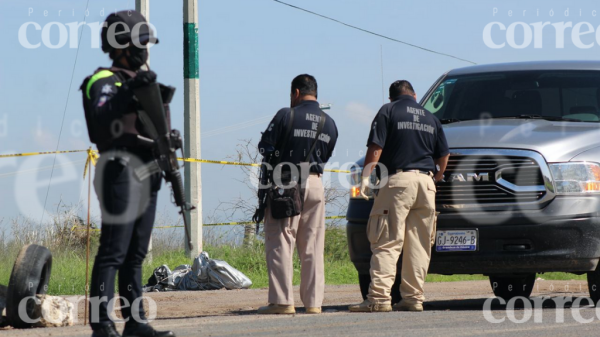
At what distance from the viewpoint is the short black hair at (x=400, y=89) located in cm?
917

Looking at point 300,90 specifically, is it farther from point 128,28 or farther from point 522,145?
point 128,28

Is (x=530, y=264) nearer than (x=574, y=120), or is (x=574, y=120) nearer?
(x=530, y=264)

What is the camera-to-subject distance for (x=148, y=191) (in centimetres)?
613

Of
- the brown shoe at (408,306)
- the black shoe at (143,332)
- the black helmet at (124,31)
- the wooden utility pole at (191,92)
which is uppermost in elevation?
the wooden utility pole at (191,92)

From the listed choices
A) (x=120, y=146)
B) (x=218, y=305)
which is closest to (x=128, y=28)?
(x=120, y=146)

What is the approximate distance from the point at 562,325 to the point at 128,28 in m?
3.72

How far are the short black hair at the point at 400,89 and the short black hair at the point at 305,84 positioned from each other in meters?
0.68

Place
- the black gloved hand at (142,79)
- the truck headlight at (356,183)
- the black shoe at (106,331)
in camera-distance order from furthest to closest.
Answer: the truck headlight at (356,183), the black shoe at (106,331), the black gloved hand at (142,79)

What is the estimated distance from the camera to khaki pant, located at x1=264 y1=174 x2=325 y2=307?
8875 mm

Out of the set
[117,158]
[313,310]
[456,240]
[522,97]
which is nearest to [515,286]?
[522,97]

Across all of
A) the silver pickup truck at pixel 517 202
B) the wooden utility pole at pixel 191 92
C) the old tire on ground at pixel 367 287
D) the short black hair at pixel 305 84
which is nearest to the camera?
the silver pickup truck at pixel 517 202

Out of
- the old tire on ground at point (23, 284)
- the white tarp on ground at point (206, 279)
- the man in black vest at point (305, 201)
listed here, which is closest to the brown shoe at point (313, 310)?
the man in black vest at point (305, 201)

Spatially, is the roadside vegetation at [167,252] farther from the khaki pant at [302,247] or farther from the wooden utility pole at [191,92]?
the khaki pant at [302,247]

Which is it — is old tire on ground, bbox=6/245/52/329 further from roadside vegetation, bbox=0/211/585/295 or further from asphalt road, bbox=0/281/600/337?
roadside vegetation, bbox=0/211/585/295
